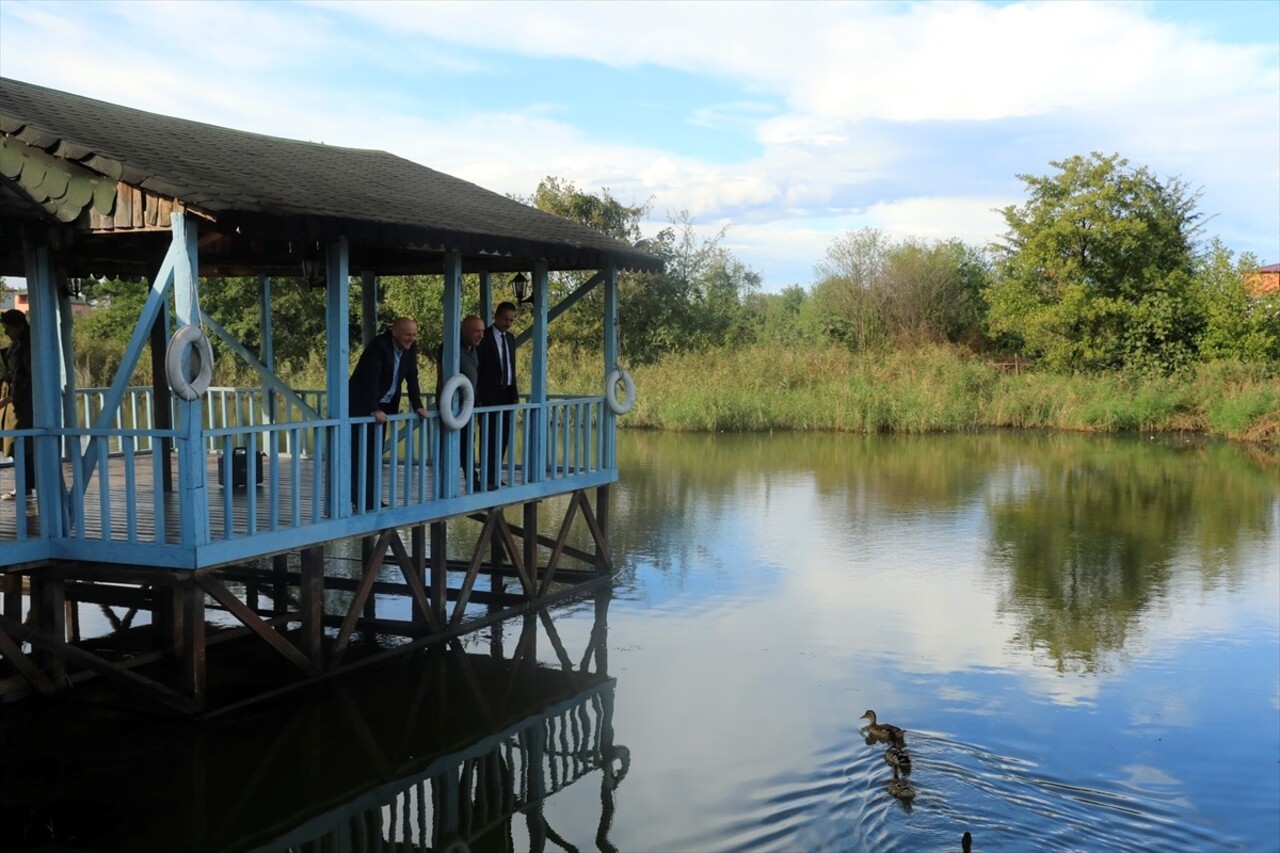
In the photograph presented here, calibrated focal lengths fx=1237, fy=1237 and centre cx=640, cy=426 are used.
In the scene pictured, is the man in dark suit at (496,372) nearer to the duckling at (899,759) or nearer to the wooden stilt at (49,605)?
the wooden stilt at (49,605)

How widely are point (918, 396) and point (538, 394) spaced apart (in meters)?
19.1

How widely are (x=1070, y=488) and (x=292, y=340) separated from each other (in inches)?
757

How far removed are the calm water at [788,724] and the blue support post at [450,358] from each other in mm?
1421

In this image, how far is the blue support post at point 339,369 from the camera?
834 centimetres

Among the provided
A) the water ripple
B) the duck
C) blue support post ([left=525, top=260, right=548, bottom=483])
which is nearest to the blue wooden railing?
blue support post ([left=525, top=260, right=548, bottom=483])

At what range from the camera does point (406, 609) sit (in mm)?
11234

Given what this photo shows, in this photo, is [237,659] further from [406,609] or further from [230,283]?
[230,283]

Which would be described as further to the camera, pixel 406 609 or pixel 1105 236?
pixel 1105 236

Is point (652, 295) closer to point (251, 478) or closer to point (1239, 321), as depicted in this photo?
point (1239, 321)

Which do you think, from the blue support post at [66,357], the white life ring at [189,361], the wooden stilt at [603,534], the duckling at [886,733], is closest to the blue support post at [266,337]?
the blue support post at [66,357]

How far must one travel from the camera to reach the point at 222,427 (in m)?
9.39

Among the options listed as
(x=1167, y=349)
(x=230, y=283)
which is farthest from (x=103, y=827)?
(x=1167, y=349)

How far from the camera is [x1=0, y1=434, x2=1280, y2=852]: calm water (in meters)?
6.64

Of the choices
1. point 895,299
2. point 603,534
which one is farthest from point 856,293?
point 603,534
